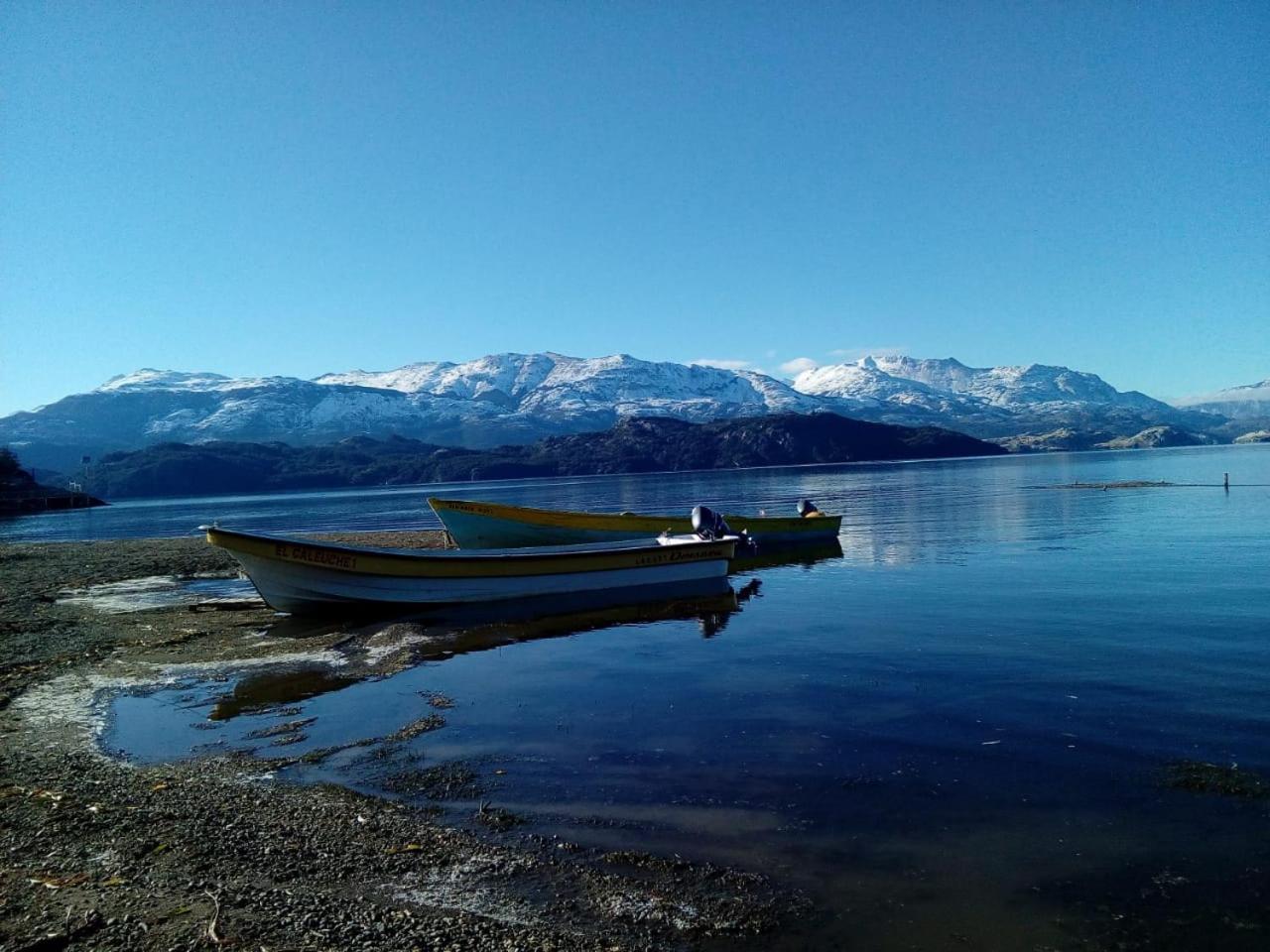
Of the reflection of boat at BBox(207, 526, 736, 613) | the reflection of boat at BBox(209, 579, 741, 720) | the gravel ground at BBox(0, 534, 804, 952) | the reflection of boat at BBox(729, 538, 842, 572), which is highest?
the reflection of boat at BBox(207, 526, 736, 613)

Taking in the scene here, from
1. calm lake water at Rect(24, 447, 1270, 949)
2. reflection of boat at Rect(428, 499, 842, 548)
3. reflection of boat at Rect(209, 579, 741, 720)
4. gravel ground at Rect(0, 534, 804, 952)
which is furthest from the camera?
reflection of boat at Rect(428, 499, 842, 548)

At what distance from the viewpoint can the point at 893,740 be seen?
12453mm

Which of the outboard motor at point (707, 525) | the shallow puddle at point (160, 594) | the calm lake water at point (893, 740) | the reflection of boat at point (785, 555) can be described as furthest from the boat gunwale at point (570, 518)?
the calm lake water at point (893, 740)

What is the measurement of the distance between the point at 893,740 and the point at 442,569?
16953 millimetres

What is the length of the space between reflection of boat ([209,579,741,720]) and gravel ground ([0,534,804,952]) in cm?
396

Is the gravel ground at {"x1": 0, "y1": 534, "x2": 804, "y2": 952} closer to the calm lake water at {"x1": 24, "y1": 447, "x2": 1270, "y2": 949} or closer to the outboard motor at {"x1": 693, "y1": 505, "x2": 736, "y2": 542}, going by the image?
the calm lake water at {"x1": 24, "y1": 447, "x2": 1270, "y2": 949}

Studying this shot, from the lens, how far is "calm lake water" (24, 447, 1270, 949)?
315 inches

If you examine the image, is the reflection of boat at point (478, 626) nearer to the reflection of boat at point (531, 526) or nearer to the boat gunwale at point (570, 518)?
the reflection of boat at point (531, 526)

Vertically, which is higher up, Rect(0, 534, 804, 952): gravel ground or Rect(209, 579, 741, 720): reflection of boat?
Rect(0, 534, 804, 952): gravel ground

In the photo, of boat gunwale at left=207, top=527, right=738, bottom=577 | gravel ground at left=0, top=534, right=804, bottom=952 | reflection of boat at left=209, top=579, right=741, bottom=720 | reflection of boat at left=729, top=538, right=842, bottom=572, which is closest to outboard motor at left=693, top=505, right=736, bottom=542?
boat gunwale at left=207, top=527, right=738, bottom=577

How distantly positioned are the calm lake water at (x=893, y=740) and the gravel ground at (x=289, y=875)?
26.2 inches

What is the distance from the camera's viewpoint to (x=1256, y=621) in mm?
20203

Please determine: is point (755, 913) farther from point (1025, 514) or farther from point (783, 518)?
point (1025, 514)

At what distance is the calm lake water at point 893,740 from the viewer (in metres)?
8.01
